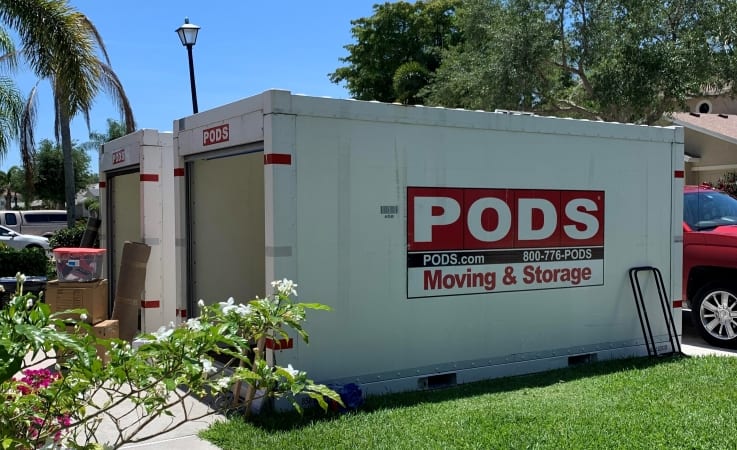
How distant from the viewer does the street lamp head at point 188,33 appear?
15.4 m

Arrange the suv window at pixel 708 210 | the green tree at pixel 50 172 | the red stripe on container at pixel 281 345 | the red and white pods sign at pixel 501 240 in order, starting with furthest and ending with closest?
the green tree at pixel 50 172 < the suv window at pixel 708 210 < the red and white pods sign at pixel 501 240 < the red stripe on container at pixel 281 345

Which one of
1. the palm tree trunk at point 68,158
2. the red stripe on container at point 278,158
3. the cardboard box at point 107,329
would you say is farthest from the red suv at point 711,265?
the palm tree trunk at point 68,158

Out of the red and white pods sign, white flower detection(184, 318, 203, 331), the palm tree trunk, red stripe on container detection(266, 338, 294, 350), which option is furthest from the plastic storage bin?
the palm tree trunk

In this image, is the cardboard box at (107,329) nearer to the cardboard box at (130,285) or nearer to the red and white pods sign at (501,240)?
the cardboard box at (130,285)

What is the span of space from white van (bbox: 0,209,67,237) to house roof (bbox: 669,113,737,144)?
2756cm

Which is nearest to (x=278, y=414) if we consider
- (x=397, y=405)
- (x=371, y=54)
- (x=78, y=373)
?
(x=397, y=405)

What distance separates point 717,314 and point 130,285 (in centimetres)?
694

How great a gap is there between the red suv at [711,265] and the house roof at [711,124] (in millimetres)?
12532

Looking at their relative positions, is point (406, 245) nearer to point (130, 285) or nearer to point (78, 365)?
point (130, 285)

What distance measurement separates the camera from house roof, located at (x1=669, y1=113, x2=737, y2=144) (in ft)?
71.1

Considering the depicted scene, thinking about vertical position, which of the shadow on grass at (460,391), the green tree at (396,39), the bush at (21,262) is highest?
the green tree at (396,39)

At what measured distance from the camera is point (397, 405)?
5.93 m

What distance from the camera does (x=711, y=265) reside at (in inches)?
348

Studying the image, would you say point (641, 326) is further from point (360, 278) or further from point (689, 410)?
point (360, 278)
